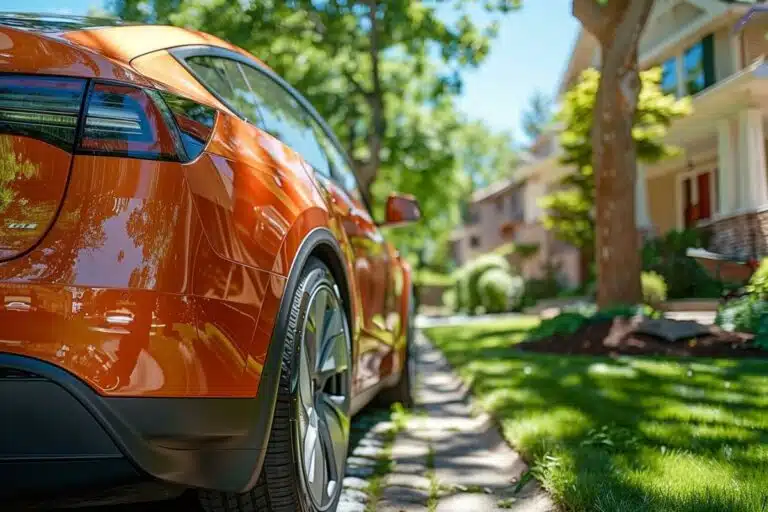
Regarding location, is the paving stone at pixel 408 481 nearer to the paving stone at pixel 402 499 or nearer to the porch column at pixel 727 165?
the paving stone at pixel 402 499

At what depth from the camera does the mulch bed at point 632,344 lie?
7.41 meters

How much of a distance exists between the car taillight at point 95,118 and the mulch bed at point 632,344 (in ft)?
21.4

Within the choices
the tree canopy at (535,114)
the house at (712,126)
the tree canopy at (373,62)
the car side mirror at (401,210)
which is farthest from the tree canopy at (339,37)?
the tree canopy at (535,114)

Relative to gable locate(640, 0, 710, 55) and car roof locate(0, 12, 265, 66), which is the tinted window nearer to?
car roof locate(0, 12, 265, 66)

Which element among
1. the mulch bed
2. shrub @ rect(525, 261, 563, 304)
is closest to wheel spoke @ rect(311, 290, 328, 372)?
the mulch bed

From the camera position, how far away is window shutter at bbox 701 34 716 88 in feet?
55.5

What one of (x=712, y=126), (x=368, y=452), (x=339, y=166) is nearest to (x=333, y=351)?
(x=339, y=166)

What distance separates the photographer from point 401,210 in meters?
4.71

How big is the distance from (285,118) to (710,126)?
15.1 metres

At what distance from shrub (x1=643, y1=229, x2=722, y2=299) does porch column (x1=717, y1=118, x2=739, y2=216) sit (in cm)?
81

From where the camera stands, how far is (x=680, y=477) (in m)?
2.98

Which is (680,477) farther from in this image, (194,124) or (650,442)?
(194,124)

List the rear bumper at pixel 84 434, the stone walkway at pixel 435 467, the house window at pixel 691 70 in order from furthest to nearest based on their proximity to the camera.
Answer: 1. the house window at pixel 691 70
2. the stone walkway at pixel 435 467
3. the rear bumper at pixel 84 434

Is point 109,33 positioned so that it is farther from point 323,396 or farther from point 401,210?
point 401,210
